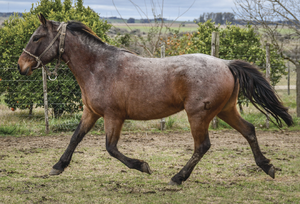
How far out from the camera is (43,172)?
16.3 feet

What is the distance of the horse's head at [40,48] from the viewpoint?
4523mm

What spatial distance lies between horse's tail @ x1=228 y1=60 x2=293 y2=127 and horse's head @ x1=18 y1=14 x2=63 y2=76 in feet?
8.14

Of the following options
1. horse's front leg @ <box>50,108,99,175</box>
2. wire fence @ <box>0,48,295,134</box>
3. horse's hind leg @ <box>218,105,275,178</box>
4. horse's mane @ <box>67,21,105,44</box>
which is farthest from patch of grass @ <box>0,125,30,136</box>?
horse's hind leg @ <box>218,105,275,178</box>

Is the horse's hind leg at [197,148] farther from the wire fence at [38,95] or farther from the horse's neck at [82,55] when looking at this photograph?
the wire fence at [38,95]

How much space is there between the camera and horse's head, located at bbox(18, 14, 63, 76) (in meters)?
4.52

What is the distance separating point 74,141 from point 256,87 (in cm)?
271

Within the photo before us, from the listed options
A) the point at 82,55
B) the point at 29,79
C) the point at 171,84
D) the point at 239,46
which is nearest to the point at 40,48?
the point at 82,55

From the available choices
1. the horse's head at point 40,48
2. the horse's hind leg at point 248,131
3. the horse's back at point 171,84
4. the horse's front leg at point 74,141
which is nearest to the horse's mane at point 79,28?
the horse's head at point 40,48

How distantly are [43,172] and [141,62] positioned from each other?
225 centimetres

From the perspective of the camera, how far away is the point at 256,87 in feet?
15.1

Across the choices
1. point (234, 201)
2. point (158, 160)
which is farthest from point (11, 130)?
point (234, 201)

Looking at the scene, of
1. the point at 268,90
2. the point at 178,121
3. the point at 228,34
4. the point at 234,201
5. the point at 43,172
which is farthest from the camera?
the point at 228,34

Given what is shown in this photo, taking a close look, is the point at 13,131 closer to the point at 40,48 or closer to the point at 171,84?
the point at 40,48

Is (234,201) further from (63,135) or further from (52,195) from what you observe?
(63,135)
